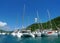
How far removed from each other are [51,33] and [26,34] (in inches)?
528

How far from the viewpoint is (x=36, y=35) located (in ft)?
272

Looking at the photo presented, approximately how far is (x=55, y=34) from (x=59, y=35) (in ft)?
8.18

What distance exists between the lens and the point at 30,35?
2985 inches

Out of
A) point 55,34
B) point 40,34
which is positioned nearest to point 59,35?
point 55,34

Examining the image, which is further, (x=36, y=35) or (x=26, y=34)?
(x=36, y=35)

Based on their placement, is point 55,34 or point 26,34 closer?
point 26,34

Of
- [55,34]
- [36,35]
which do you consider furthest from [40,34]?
[55,34]

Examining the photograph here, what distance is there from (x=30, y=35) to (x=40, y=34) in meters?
8.24

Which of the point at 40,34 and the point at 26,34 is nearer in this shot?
the point at 26,34

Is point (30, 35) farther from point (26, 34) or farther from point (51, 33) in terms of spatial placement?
point (51, 33)

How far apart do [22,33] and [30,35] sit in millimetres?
4374

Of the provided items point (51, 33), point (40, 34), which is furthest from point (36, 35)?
point (51, 33)

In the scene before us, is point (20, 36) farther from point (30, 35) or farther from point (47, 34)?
point (47, 34)

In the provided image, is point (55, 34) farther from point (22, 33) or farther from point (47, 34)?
point (22, 33)
